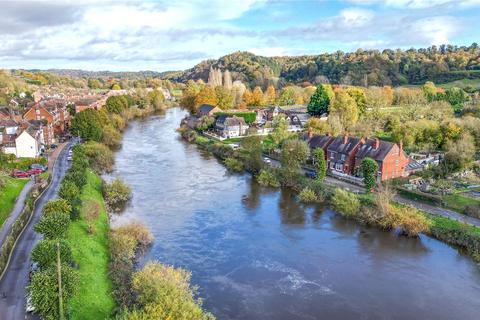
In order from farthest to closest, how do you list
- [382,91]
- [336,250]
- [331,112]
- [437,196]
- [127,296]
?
[382,91] → [331,112] → [437,196] → [336,250] → [127,296]

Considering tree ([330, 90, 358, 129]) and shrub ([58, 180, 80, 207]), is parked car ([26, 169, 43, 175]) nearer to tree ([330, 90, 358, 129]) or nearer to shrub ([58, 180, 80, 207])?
shrub ([58, 180, 80, 207])

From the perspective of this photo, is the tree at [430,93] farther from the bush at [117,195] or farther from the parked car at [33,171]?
the parked car at [33,171]

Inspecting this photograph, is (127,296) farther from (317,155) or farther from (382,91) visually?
(382,91)

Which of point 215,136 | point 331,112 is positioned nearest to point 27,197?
point 215,136

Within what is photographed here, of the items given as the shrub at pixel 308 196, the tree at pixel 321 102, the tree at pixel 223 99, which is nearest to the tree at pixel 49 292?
the shrub at pixel 308 196

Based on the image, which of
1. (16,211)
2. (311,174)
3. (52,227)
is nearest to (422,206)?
(311,174)

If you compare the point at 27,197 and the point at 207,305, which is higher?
the point at 27,197

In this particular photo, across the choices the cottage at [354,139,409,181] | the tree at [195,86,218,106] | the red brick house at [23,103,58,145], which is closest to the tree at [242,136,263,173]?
the cottage at [354,139,409,181]
